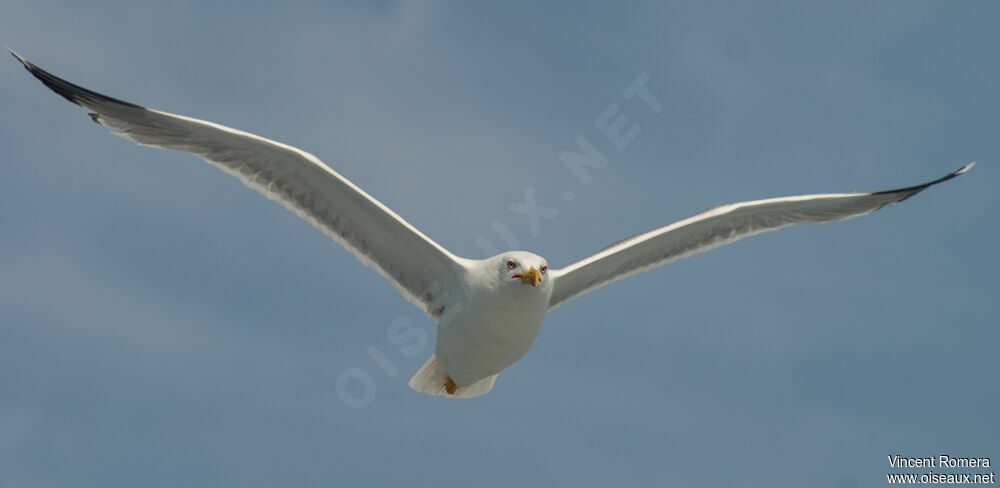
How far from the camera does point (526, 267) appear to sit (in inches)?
499

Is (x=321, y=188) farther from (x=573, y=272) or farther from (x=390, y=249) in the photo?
(x=573, y=272)

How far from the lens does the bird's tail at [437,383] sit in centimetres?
1448

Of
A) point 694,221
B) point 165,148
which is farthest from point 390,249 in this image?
→ point 694,221

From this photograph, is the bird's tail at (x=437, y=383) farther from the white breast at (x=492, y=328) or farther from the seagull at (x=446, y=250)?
the white breast at (x=492, y=328)

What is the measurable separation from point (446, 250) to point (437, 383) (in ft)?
7.28

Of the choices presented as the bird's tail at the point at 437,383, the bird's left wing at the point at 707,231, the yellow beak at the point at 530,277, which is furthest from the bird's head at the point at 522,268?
the bird's tail at the point at 437,383

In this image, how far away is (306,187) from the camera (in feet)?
44.0

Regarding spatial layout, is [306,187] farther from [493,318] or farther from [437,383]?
[437,383]

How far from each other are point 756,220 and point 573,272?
3.01m

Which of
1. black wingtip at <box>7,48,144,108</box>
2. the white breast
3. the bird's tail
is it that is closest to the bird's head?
the white breast

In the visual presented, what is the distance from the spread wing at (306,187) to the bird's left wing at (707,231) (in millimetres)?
1856

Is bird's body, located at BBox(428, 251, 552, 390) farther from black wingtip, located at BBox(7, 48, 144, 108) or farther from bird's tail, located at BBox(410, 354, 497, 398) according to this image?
black wingtip, located at BBox(7, 48, 144, 108)

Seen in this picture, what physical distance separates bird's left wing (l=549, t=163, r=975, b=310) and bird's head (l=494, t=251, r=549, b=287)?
953 mm

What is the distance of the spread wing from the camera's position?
1276 centimetres
